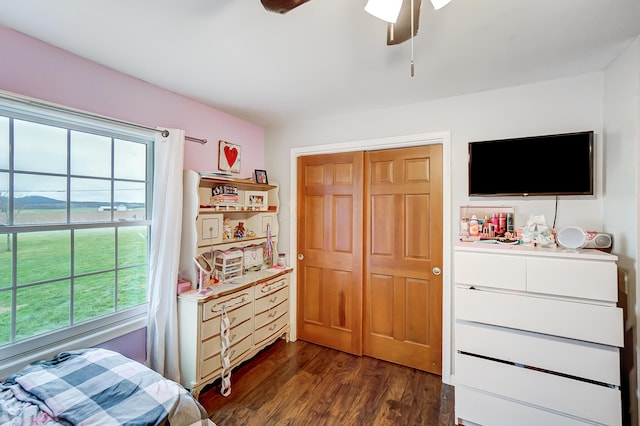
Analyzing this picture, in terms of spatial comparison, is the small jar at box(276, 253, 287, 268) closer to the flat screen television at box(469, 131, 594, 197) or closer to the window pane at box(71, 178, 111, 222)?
the window pane at box(71, 178, 111, 222)

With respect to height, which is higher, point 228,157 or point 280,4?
point 280,4

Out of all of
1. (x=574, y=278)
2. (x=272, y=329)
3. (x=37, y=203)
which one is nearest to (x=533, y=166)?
(x=574, y=278)

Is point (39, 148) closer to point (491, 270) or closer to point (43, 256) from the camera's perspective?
point (43, 256)

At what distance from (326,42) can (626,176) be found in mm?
1898

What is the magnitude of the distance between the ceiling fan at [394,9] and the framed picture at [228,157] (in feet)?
6.09

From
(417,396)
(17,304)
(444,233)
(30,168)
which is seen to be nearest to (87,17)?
(30,168)

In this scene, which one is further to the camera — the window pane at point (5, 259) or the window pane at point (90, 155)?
the window pane at point (90, 155)

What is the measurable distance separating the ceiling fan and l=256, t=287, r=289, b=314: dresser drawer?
7.40ft

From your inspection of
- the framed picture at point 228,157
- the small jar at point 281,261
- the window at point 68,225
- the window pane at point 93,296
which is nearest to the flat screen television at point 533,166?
the small jar at point 281,261

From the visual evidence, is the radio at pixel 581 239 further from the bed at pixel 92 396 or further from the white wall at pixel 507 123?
the bed at pixel 92 396

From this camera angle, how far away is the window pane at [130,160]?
6.76 ft

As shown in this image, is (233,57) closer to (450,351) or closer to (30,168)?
(30,168)

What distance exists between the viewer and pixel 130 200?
7.02 ft

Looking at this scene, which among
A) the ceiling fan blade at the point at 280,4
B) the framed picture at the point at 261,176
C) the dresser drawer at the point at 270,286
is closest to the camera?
the ceiling fan blade at the point at 280,4
